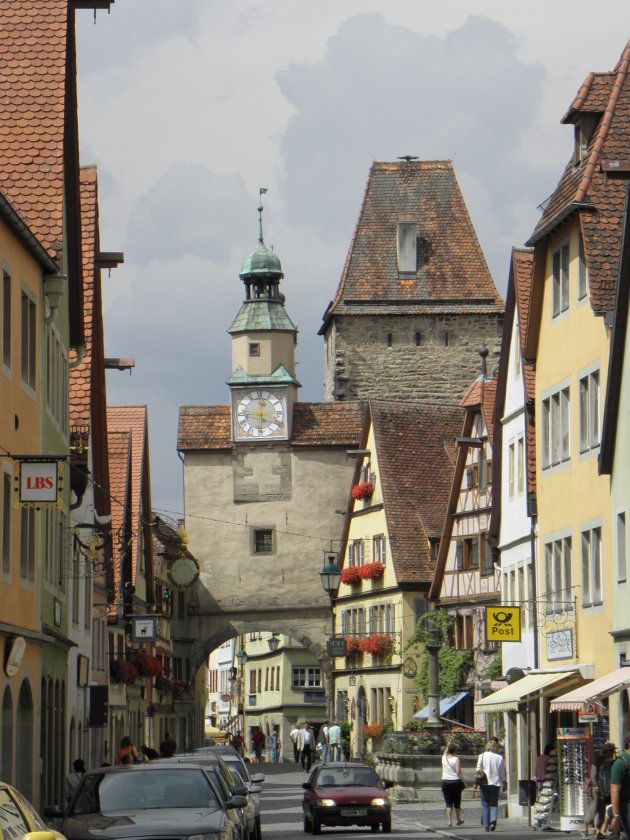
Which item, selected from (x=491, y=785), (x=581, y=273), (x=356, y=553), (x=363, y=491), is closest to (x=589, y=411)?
(x=581, y=273)

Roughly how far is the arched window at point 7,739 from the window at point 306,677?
6257 centimetres

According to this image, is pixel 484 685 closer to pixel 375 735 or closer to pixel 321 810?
pixel 375 735

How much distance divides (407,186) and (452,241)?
9.78ft

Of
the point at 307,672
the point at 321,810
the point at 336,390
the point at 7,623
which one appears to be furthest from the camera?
the point at 307,672

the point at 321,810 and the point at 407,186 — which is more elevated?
the point at 407,186

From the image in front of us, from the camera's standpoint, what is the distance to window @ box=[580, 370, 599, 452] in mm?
28484

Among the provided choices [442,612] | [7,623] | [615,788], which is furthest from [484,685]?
[615,788]

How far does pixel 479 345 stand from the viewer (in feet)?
240

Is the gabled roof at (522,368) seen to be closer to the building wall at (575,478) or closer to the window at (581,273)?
the building wall at (575,478)

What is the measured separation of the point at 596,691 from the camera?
24047mm

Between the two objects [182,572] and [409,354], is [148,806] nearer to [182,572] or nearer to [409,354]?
[182,572]

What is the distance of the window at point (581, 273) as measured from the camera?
28.9 m

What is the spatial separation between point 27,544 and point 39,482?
430cm

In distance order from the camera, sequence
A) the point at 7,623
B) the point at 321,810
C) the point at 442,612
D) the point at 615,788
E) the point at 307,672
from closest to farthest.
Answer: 1. the point at 615,788
2. the point at 7,623
3. the point at 321,810
4. the point at 442,612
5. the point at 307,672
